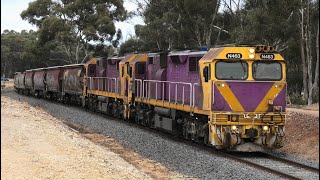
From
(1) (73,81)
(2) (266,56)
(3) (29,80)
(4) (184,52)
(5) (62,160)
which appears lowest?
(5) (62,160)

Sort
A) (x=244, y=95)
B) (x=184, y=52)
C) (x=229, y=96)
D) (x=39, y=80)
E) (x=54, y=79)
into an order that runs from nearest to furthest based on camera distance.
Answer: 1. (x=229, y=96)
2. (x=244, y=95)
3. (x=184, y=52)
4. (x=54, y=79)
5. (x=39, y=80)

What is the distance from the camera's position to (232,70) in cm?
1469

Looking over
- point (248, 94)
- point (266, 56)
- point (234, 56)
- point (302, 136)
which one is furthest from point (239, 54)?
point (302, 136)

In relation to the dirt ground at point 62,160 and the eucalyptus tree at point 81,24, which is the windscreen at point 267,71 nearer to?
the dirt ground at point 62,160

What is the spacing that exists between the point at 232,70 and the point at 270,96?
1.41m

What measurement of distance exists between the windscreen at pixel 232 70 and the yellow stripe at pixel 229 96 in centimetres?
25

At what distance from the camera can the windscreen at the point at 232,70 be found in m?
14.5

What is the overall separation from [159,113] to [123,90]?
5584 mm

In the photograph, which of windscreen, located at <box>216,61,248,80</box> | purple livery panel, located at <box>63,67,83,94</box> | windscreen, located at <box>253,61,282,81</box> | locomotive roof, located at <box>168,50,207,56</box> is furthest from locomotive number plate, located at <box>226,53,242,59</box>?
purple livery panel, located at <box>63,67,83,94</box>

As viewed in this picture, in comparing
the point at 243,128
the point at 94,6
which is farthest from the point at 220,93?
the point at 94,6

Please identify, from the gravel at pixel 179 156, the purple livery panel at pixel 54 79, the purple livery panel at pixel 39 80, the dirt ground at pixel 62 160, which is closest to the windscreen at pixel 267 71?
the gravel at pixel 179 156

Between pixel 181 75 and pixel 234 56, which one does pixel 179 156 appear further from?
pixel 181 75

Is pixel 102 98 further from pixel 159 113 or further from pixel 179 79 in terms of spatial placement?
pixel 179 79

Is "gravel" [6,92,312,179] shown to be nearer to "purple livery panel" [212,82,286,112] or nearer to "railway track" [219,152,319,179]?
"railway track" [219,152,319,179]
